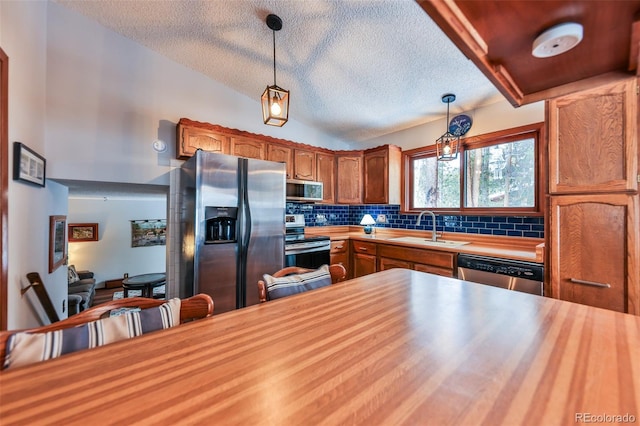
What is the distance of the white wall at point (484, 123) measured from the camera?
253 centimetres

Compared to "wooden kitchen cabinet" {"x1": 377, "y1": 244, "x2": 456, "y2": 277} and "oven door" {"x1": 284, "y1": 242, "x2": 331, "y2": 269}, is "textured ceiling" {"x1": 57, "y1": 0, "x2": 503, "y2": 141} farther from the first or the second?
"oven door" {"x1": 284, "y1": 242, "x2": 331, "y2": 269}

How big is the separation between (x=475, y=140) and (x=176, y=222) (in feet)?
11.7

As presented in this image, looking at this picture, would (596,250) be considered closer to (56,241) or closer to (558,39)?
(558,39)

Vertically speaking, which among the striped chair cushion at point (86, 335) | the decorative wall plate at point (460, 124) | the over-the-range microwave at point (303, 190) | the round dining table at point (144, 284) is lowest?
the round dining table at point (144, 284)

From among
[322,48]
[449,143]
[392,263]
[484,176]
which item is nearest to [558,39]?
[322,48]

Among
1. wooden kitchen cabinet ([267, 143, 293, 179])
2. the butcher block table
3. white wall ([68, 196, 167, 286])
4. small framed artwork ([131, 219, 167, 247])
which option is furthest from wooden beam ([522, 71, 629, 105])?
small framed artwork ([131, 219, 167, 247])

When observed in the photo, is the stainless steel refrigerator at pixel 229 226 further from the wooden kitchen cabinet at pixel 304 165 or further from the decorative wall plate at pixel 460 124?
the decorative wall plate at pixel 460 124

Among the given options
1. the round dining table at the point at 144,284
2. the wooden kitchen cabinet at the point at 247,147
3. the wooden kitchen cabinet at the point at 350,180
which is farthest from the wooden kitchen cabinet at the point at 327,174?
the round dining table at the point at 144,284

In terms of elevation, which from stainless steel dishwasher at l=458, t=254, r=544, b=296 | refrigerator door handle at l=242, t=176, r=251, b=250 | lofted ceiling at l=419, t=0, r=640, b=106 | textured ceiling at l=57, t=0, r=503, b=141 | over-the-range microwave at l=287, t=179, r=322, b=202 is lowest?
stainless steel dishwasher at l=458, t=254, r=544, b=296

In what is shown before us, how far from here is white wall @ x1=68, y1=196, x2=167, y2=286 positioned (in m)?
5.93

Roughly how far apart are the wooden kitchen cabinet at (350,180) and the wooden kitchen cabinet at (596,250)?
2.37 m

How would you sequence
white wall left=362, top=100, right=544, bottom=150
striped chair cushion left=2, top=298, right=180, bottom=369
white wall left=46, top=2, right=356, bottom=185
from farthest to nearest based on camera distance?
white wall left=362, top=100, right=544, bottom=150
white wall left=46, top=2, right=356, bottom=185
striped chair cushion left=2, top=298, right=180, bottom=369

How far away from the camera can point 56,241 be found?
2553mm

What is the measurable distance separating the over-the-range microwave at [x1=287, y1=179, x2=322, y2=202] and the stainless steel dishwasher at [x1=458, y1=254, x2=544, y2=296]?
1884mm
